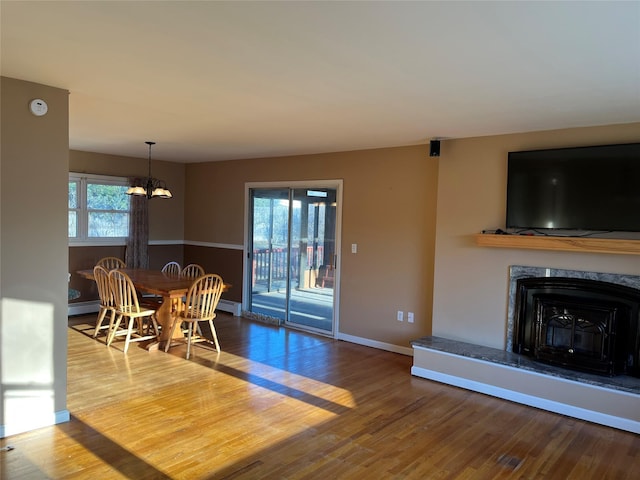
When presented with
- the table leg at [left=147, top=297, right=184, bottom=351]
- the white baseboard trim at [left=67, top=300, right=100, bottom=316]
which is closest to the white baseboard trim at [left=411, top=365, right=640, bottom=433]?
the table leg at [left=147, top=297, right=184, bottom=351]

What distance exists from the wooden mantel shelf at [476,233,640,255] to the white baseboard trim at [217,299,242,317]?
409 cm

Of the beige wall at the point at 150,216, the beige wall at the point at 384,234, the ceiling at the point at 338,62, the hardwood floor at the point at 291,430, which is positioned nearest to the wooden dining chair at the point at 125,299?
the hardwood floor at the point at 291,430

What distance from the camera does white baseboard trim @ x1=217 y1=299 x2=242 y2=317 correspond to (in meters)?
7.39

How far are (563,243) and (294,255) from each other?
3.69 metres

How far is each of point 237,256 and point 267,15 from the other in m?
5.71

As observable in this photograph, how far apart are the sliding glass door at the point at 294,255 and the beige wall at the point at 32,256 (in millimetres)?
3476

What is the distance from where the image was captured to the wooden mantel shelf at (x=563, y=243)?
3.71 metres

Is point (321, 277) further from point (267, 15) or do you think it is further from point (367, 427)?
point (267, 15)

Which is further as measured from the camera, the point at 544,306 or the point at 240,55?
the point at 544,306

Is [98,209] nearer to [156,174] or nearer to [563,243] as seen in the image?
[156,174]

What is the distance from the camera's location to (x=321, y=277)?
6383 mm

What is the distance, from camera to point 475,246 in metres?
4.71

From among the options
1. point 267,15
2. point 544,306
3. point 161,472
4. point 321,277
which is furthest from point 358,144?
point 161,472

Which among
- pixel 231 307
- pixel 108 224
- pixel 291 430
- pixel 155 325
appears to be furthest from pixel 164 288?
pixel 108 224
